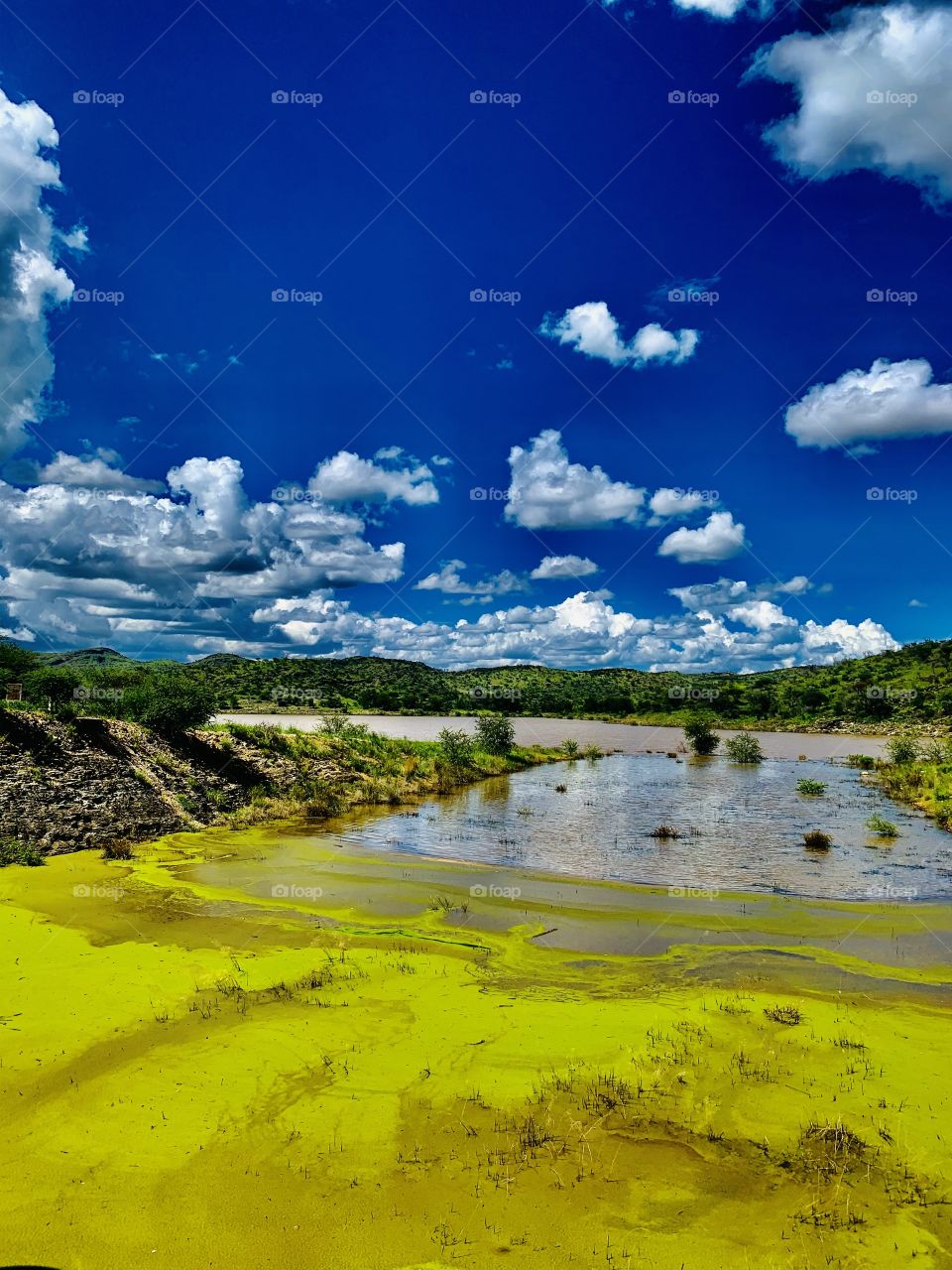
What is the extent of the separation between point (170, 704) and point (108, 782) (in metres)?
5.49

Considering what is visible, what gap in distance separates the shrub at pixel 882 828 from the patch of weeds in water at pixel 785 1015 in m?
17.7

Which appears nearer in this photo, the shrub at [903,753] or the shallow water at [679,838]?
the shallow water at [679,838]

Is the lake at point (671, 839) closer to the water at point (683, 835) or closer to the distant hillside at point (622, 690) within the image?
the water at point (683, 835)

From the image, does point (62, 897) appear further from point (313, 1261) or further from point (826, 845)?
point (826, 845)

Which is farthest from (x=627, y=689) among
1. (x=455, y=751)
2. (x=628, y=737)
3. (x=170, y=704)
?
(x=170, y=704)

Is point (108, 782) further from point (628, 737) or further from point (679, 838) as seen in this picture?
point (628, 737)

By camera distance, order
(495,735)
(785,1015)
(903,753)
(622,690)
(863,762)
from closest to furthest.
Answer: (785,1015)
(903,753)
(495,735)
(863,762)
(622,690)

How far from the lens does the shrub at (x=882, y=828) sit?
24078 millimetres

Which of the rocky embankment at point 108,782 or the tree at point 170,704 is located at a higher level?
the tree at point 170,704

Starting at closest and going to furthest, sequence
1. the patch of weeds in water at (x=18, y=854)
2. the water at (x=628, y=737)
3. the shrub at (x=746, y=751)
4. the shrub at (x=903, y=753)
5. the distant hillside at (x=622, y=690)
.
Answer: the patch of weeds in water at (x=18, y=854), the shrub at (x=903, y=753), the shrub at (x=746, y=751), the water at (x=628, y=737), the distant hillside at (x=622, y=690)

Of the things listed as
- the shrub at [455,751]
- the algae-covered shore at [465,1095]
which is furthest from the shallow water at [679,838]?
the algae-covered shore at [465,1095]

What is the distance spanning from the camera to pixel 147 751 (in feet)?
81.1

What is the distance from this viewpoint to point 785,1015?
353 inches

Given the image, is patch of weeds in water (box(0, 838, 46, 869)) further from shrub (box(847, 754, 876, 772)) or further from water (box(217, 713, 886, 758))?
shrub (box(847, 754, 876, 772))
